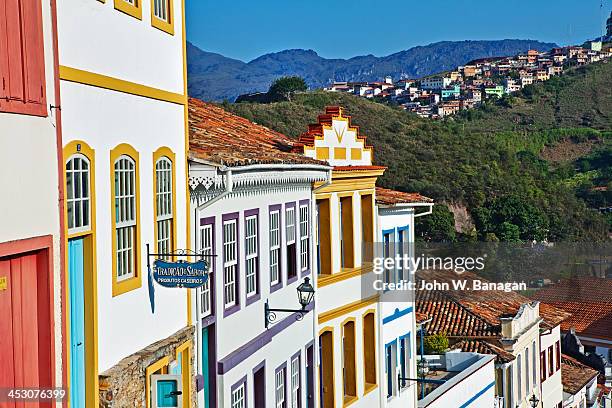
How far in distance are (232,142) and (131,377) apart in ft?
15.9

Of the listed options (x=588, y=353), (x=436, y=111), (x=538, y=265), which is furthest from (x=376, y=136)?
(x=436, y=111)

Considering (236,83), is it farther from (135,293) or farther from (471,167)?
(135,293)

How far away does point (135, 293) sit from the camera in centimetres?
904

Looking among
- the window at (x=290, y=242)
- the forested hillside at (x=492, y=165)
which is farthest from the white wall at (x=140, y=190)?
the forested hillside at (x=492, y=165)

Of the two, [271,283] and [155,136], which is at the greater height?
[155,136]

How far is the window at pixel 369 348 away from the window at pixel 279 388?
4412 mm

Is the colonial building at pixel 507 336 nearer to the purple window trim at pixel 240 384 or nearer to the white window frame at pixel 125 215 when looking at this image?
the purple window trim at pixel 240 384

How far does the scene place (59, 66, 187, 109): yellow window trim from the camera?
7.79 metres

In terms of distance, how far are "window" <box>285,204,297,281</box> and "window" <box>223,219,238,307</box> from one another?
220 centimetres

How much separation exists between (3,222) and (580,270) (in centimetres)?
6523

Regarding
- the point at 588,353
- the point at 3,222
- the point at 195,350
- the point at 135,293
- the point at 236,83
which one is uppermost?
the point at 236,83

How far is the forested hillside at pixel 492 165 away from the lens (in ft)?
265

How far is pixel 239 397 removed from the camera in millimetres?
12461

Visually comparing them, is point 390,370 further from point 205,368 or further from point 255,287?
point 205,368
